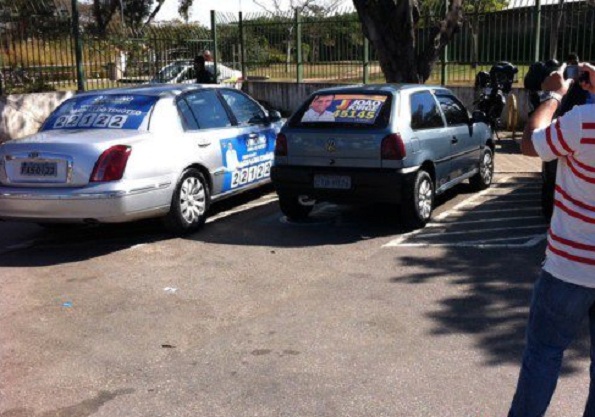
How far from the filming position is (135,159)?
6.62m

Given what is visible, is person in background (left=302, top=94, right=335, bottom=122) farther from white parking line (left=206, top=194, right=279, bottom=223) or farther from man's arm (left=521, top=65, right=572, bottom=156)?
man's arm (left=521, top=65, right=572, bottom=156)

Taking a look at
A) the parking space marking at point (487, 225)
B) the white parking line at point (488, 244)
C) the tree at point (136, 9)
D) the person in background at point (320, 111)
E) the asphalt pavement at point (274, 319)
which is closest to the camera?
the asphalt pavement at point (274, 319)

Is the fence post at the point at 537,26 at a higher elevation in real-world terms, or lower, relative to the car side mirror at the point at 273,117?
higher

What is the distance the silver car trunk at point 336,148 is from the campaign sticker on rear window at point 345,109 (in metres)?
0.15

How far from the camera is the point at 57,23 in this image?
52.4ft

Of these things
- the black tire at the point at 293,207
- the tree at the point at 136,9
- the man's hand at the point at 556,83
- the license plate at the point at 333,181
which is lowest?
the black tire at the point at 293,207

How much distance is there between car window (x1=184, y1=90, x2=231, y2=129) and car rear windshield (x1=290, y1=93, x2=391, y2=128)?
3.22 feet

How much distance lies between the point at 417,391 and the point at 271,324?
1.36 metres

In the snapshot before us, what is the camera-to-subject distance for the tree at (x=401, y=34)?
12.0 meters

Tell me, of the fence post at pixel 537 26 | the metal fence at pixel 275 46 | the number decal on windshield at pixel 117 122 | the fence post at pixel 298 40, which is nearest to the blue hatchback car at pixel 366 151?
the number decal on windshield at pixel 117 122

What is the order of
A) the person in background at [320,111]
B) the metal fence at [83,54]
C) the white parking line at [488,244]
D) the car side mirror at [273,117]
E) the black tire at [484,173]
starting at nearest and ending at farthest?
1. the white parking line at [488,244]
2. the person in background at [320,111]
3. the car side mirror at [273,117]
4. the black tire at [484,173]
5. the metal fence at [83,54]

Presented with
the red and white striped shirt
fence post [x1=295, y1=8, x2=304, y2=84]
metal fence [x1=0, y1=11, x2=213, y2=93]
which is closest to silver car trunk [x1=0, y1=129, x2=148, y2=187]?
the red and white striped shirt

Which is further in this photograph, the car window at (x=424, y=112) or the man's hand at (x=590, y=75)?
the car window at (x=424, y=112)

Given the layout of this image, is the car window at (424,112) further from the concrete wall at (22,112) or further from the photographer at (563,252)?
the concrete wall at (22,112)
